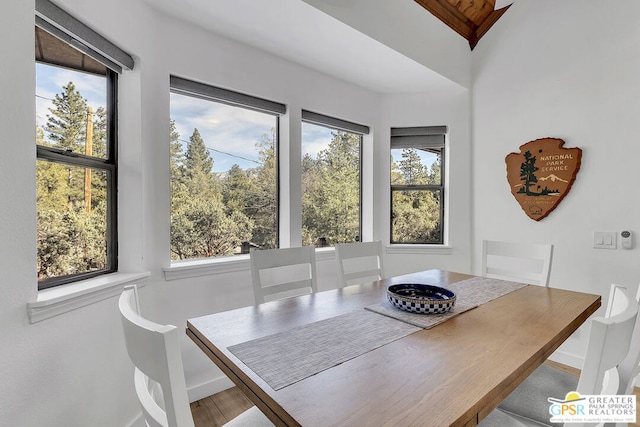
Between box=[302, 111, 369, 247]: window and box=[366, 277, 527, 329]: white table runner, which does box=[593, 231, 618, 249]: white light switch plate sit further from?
box=[302, 111, 369, 247]: window

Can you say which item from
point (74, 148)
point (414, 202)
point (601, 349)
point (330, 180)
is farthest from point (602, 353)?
point (414, 202)

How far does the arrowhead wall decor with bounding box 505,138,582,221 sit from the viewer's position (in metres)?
2.42

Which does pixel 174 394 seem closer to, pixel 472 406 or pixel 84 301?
pixel 472 406

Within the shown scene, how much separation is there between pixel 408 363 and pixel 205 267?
1.54 metres

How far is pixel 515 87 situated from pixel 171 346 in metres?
3.25

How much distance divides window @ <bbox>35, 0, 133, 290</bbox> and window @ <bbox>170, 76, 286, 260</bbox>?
15.5 inches

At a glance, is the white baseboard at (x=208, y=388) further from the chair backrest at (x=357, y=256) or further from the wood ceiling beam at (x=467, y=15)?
the wood ceiling beam at (x=467, y=15)

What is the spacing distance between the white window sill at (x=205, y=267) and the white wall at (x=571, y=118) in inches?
89.1

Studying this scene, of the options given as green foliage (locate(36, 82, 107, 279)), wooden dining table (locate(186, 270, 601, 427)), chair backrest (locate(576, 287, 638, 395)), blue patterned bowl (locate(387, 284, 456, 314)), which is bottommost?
wooden dining table (locate(186, 270, 601, 427))

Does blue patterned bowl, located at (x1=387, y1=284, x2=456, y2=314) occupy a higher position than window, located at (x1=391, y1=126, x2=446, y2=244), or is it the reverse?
window, located at (x1=391, y1=126, x2=446, y2=244)

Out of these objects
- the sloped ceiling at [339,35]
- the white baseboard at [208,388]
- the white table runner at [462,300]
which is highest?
the sloped ceiling at [339,35]

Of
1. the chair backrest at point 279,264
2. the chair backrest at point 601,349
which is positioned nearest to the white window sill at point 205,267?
the chair backrest at point 279,264

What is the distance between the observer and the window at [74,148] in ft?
4.47

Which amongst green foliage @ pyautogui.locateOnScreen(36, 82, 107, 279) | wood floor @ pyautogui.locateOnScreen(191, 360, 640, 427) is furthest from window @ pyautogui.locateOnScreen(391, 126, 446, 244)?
green foliage @ pyautogui.locateOnScreen(36, 82, 107, 279)
